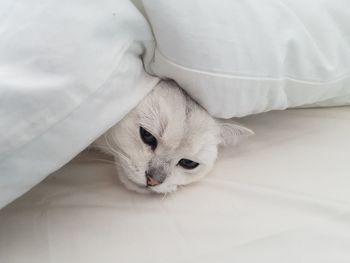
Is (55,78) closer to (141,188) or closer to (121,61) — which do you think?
(121,61)

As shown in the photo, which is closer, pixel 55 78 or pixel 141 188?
pixel 55 78

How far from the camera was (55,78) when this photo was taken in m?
0.64

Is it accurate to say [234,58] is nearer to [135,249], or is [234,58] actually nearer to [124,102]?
[124,102]

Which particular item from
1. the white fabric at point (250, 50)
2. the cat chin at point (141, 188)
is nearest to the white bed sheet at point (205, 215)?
the cat chin at point (141, 188)

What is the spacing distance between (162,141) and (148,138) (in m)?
0.03

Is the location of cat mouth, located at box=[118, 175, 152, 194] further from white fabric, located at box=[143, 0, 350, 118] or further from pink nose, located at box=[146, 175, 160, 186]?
white fabric, located at box=[143, 0, 350, 118]

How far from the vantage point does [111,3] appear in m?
0.69

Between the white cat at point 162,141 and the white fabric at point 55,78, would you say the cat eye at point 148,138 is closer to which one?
the white cat at point 162,141

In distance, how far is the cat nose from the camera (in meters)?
0.81

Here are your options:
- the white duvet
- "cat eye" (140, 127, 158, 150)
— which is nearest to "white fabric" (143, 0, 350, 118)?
the white duvet

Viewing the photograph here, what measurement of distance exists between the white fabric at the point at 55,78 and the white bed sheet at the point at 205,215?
0.11 meters

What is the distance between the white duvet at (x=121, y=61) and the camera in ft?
2.09

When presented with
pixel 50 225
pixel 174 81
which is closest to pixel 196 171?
pixel 174 81

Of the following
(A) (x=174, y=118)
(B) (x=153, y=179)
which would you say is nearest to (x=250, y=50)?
(A) (x=174, y=118)
